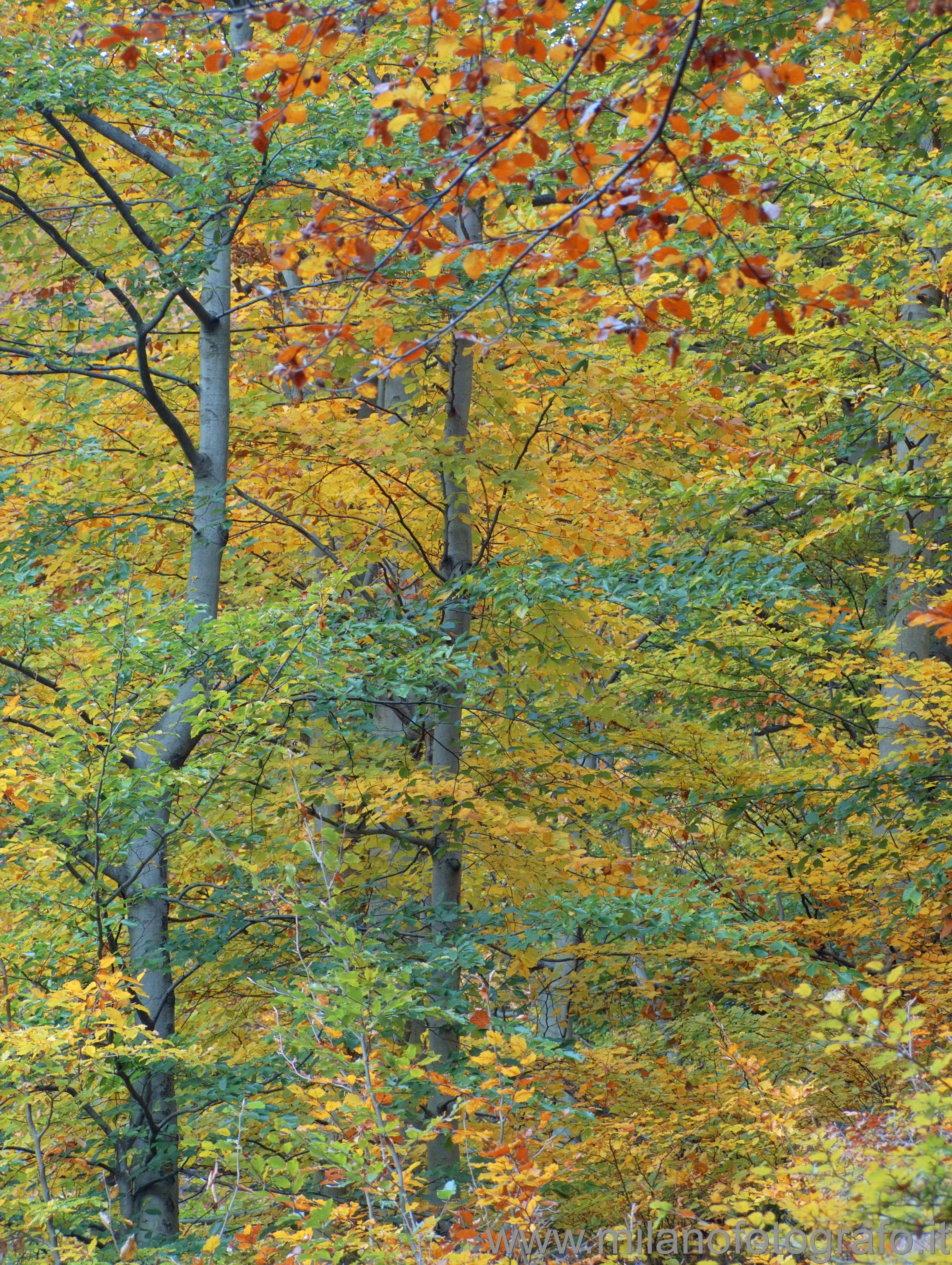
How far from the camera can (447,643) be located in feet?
22.2

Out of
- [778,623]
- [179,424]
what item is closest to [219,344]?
[179,424]

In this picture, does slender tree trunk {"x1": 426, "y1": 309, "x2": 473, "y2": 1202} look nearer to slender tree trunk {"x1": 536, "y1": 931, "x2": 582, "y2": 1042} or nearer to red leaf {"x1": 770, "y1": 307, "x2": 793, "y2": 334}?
slender tree trunk {"x1": 536, "y1": 931, "x2": 582, "y2": 1042}

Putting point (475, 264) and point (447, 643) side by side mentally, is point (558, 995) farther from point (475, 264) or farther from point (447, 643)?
point (475, 264)

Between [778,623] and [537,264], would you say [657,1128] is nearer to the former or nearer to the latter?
[778,623]

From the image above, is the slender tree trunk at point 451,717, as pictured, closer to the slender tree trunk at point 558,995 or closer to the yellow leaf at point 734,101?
the slender tree trunk at point 558,995

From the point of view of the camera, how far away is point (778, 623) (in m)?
7.96

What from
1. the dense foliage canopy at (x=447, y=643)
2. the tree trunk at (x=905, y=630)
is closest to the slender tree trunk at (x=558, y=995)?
the dense foliage canopy at (x=447, y=643)

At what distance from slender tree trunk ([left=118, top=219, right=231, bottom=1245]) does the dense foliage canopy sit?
4 cm

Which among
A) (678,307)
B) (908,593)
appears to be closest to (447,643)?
(908,593)

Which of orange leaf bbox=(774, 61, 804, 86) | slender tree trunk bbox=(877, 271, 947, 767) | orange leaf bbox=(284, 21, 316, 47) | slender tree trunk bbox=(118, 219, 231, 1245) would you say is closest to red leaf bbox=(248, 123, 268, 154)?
orange leaf bbox=(284, 21, 316, 47)

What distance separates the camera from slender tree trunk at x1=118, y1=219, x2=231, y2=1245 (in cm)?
523

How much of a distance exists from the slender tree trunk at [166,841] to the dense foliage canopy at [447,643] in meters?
0.04

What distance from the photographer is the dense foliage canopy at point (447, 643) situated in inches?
154

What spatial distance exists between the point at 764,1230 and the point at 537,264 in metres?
2.95
